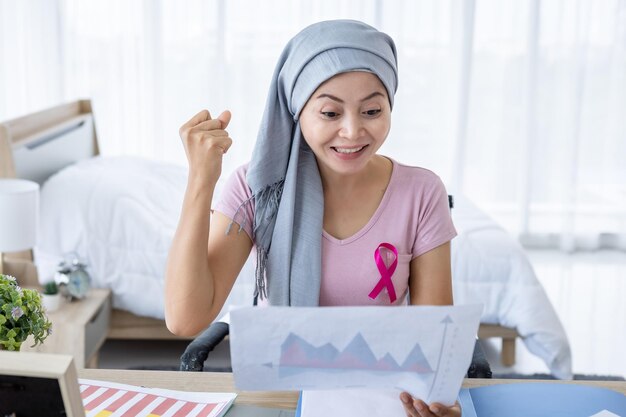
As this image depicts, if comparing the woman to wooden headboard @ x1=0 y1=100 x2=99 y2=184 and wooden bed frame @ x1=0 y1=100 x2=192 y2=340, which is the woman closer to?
wooden bed frame @ x1=0 y1=100 x2=192 y2=340

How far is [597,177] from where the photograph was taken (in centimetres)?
452

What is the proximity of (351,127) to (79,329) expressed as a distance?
1509 millimetres

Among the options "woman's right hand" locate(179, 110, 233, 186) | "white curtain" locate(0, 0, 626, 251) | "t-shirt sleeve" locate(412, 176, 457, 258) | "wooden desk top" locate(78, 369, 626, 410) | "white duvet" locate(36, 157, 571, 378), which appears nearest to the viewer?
"wooden desk top" locate(78, 369, 626, 410)

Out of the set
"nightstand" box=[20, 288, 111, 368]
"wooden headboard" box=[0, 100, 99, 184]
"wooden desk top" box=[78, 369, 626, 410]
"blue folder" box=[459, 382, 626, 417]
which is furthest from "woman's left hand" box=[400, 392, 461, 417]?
"wooden headboard" box=[0, 100, 99, 184]

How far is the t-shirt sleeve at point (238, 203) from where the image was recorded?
1.53 meters

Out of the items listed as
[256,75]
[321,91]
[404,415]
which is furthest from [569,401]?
[256,75]

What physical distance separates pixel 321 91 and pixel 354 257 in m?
0.32

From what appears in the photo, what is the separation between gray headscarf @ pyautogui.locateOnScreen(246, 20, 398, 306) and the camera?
145 centimetres

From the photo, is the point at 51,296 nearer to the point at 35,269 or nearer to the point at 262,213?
the point at 35,269

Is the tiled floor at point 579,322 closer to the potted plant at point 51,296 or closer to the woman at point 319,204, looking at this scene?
the potted plant at point 51,296

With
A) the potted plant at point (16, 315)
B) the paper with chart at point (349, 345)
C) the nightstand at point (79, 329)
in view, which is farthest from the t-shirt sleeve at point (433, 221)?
the nightstand at point (79, 329)

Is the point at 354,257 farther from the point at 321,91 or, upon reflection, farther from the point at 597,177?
the point at 597,177

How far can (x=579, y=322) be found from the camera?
141 inches

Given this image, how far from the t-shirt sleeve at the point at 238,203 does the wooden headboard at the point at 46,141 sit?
1.51 meters
